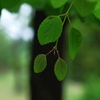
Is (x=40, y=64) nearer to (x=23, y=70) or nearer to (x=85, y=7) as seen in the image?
(x=85, y=7)

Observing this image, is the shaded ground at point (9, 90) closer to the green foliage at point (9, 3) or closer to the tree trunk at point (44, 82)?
the tree trunk at point (44, 82)

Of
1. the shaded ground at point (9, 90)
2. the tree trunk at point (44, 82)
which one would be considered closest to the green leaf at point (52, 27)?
the tree trunk at point (44, 82)

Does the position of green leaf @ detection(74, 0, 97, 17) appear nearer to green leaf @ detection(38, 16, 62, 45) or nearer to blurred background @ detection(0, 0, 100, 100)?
A: green leaf @ detection(38, 16, 62, 45)

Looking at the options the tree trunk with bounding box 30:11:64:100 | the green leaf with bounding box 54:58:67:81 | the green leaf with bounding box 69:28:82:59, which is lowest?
the green leaf with bounding box 54:58:67:81

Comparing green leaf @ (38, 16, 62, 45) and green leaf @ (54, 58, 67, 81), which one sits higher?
green leaf @ (38, 16, 62, 45)

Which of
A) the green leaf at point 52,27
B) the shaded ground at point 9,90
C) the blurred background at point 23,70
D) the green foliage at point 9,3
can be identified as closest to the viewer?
the green leaf at point 52,27

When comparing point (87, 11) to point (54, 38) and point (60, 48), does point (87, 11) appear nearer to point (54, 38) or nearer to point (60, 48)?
point (54, 38)

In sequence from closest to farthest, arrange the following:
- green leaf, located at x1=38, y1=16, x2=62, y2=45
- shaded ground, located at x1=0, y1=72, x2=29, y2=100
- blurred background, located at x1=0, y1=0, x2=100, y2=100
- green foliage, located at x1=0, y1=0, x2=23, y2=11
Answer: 1. green leaf, located at x1=38, y1=16, x2=62, y2=45
2. green foliage, located at x1=0, y1=0, x2=23, y2=11
3. blurred background, located at x1=0, y1=0, x2=100, y2=100
4. shaded ground, located at x1=0, y1=72, x2=29, y2=100

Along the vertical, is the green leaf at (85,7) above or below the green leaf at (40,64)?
above

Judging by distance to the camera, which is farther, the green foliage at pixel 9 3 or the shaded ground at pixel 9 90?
the shaded ground at pixel 9 90

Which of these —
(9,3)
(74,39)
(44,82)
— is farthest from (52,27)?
(44,82)

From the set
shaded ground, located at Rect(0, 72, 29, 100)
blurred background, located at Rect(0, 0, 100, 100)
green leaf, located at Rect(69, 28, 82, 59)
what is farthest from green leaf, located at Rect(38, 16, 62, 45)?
shaded ground, located at Rect(0, 72, 29, 100)
